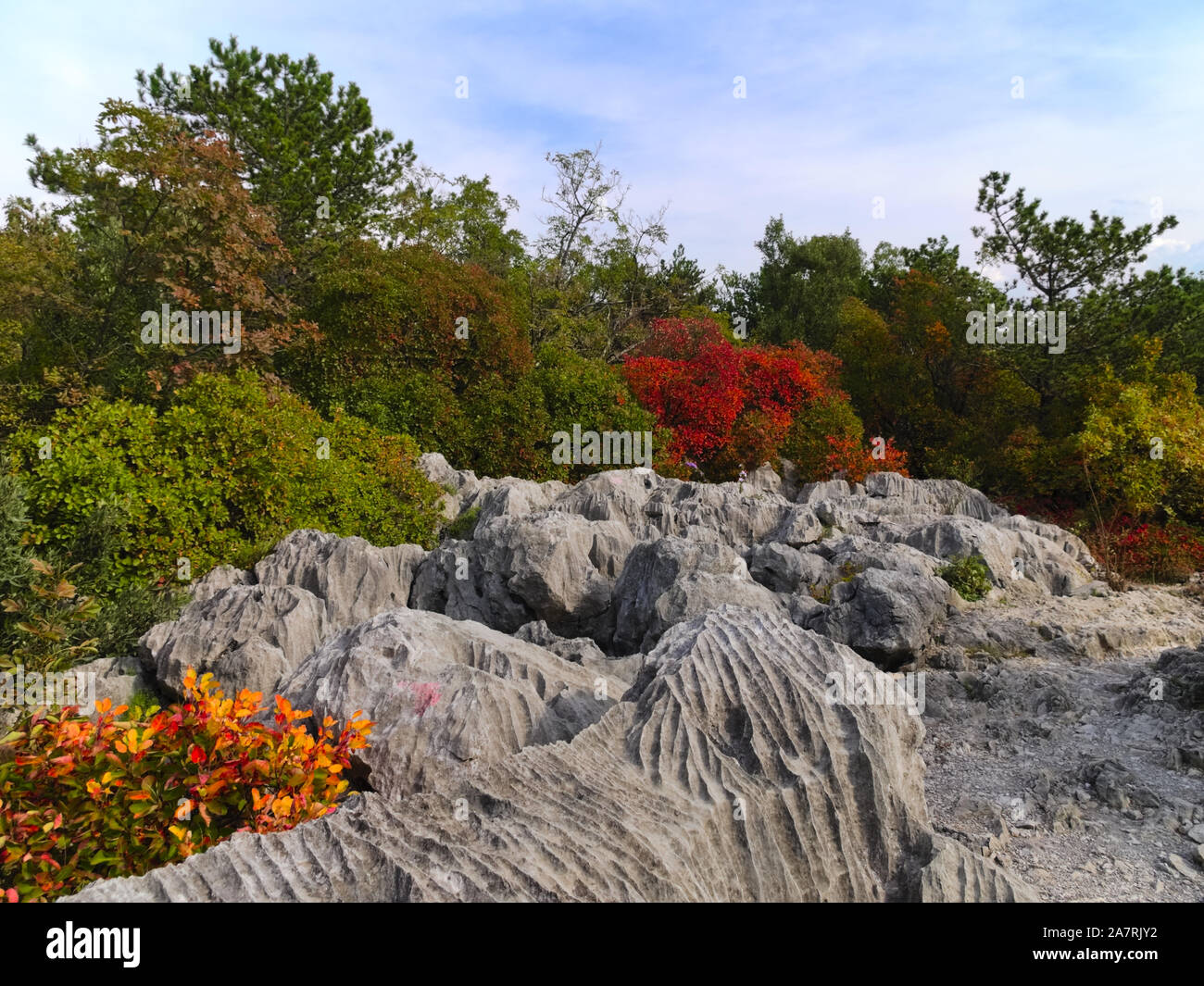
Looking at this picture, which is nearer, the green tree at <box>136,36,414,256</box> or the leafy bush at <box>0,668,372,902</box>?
the leafy bush at <box>0,668,372,902</box>

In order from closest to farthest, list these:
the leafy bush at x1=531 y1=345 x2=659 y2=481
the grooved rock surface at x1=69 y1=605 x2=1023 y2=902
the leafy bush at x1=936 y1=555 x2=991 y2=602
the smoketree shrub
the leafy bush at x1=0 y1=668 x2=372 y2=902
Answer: the grooved rock surface at x1=69 y1=605 x2=1023 y2=902
the leafy bush at x1=0 y1=668 x2=372 y2=902
the smoketree shrub
the leafy bush at x1=936 y1=555 x2=991 y2=602
the leafy bush at x1=531 y1=345 x2=659 y2=481

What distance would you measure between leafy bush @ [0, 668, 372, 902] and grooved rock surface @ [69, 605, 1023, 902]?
2.02ft

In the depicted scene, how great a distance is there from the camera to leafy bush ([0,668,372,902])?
351 cm

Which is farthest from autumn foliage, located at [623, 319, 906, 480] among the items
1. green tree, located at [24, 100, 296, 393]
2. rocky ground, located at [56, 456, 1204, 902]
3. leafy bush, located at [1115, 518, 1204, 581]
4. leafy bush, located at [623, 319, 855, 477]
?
green tree, located at [24, 100, 296, 393]

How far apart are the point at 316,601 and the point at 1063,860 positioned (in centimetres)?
600

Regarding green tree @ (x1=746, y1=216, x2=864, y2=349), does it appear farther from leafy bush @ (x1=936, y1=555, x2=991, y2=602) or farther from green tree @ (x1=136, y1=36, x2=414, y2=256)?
leafy bush @ (x1=936, y1=555, x2=991, y2=602)

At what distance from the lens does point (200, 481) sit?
8.62m

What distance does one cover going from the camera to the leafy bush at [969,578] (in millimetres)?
8906

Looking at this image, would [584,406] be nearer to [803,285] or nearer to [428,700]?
[428,700]

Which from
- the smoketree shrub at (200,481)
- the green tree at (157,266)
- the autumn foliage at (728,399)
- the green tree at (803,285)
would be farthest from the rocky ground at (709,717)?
the green tree at (803,285)

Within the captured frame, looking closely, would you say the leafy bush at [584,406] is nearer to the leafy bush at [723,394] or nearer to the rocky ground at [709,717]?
the leafy bush at [723,394]

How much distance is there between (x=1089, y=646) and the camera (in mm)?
7535

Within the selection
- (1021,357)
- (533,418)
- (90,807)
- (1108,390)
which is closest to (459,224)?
(533,418)
